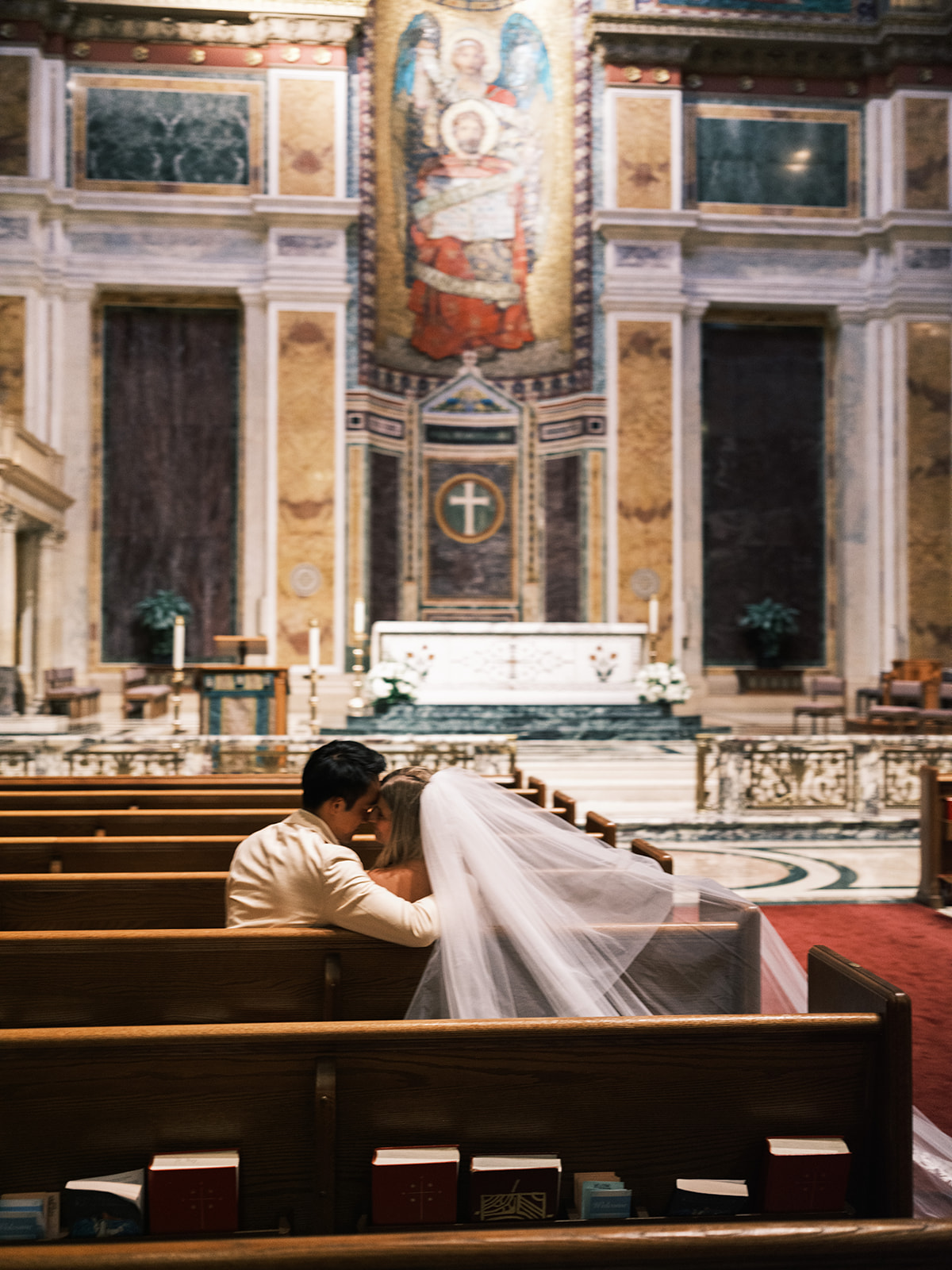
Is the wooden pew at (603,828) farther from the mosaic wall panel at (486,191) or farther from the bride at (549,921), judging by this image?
the mosaic wall panel at (486,191)

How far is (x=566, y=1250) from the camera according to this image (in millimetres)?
1104

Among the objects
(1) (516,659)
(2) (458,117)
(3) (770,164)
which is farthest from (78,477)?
(3) (770,164)

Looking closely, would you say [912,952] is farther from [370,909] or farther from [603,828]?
[370,909]

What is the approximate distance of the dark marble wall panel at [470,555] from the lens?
15617 millimetres

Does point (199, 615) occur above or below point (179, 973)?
above

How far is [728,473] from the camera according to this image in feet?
52.2

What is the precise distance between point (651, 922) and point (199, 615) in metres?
13.6

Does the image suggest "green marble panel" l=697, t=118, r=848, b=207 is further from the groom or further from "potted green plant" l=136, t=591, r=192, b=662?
the groom

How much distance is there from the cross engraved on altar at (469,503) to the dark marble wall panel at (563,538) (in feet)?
3.53

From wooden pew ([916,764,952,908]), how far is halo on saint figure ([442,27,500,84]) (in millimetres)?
14415

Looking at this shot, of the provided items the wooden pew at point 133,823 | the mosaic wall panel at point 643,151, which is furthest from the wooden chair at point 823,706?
the wooden pew at point 133,823

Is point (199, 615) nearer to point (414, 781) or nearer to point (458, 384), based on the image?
point (458, 384)

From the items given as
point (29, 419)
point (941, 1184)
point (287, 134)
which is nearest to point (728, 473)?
point (287, 134)

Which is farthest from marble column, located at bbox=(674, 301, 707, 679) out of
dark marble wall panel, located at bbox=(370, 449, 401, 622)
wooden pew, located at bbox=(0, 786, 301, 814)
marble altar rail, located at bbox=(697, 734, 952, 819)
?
wooden pew, located at bbox=(0, 786, 301, 814)
